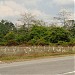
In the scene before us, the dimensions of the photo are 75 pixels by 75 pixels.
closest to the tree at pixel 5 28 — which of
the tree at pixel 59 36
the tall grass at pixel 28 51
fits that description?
the tree at pixel 59 36

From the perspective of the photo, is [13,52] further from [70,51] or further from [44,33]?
[44,33]

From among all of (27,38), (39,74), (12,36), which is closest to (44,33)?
(27,38)

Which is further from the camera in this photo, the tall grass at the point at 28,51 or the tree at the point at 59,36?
the tree at the point at 59,36

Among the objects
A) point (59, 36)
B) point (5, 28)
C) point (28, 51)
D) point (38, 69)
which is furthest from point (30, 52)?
point (5, 28)

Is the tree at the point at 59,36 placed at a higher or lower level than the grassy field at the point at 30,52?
higher

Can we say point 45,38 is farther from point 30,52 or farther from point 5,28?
point 5,28

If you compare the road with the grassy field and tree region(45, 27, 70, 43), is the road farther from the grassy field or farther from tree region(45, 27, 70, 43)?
tree region(45, 27, 70, 43)

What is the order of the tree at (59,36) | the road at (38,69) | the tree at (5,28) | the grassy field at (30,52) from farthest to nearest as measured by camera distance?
1. the tree at (5,28)
2. the tree at (59,36)
3. the grassy field at (30,52)
4. the road at (38,69)

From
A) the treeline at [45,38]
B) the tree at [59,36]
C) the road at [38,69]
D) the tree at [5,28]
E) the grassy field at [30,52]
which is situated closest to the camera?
the road at [38,69]

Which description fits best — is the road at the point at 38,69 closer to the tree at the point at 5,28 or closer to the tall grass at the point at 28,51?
the tall grass at the point at 28,51

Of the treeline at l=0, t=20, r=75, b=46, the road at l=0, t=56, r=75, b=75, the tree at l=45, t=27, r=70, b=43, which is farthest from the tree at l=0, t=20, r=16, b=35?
the road at l=0, t=56, r=75, b=75

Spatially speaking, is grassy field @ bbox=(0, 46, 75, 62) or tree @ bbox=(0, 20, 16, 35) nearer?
grassy field @ bbox=(0, 46, 75, 62)

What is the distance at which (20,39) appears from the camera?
69625 millimetres

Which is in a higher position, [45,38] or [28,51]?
[45,38]
